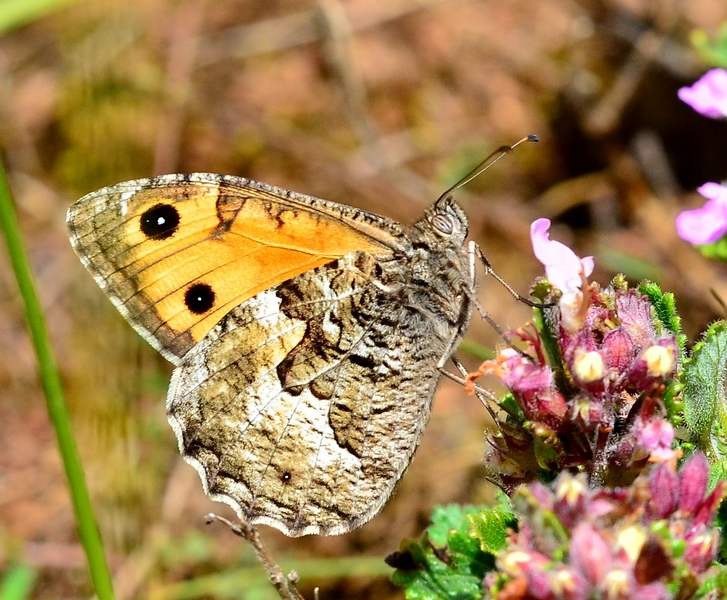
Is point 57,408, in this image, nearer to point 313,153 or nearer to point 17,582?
point 17,582

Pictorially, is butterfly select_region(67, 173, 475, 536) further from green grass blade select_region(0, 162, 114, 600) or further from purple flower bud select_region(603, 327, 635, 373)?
purple flower bud select_region(603, 327, 635, 373)

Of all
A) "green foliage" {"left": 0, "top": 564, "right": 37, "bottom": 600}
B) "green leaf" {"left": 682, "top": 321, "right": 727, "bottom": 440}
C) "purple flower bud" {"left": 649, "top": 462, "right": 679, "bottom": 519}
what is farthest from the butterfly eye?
"green foliage" {"left": 0, "top": 564, "right": 37, "bottom": 600}

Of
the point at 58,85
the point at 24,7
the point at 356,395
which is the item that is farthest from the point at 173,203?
the point at 58,85

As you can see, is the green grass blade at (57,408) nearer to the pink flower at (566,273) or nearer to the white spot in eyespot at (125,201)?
the white spot in eyespot at (125,201)

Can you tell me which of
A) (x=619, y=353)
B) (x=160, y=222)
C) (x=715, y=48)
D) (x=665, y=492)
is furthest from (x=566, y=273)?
(x=715, y=48)

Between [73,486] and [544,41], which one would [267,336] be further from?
Result: [544,41]

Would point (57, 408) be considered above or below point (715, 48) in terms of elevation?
below

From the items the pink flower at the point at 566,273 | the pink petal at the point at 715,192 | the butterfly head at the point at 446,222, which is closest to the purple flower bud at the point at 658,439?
the pink flower at the point at 566,273
